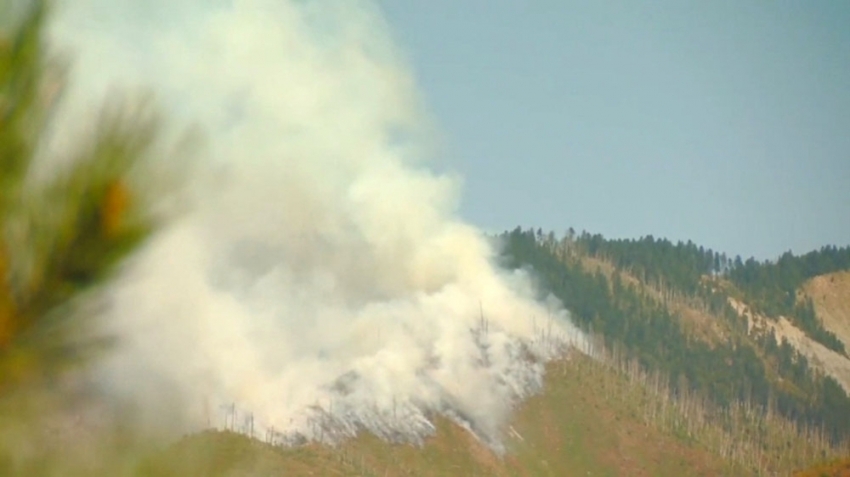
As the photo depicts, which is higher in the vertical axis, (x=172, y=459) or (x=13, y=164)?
(x=13, y=164)

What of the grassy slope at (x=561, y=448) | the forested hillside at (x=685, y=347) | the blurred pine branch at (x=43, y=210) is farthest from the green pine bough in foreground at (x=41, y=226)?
the forested hillside at (x=685, y=347)

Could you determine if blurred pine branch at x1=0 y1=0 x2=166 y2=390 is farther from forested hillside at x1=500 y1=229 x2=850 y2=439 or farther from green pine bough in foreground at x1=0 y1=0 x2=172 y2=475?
forested hillside at x1=500 y1=229 x2=850 y2=439

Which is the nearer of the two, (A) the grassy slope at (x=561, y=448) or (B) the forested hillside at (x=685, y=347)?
(A) the grassy slope at (x=561, y=448)

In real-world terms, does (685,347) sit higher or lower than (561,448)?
higher

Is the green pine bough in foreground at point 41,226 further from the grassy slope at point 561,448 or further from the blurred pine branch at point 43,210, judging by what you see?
the grassy slope at point 561,448

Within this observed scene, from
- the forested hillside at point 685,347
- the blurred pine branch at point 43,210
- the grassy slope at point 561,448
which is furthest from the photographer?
the forested hillside at point 685,347

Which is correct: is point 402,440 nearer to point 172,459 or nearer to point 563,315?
point 563,315

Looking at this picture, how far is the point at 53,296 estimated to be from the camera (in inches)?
173

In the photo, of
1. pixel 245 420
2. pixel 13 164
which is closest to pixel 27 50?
pixel 13 164

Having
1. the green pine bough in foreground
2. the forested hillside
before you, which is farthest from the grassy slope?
the green pine bough in foreground

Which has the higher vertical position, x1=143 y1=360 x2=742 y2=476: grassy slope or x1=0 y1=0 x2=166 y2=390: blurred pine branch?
x1=0 y1=0 x2=166 y2=390: blurred pine branch

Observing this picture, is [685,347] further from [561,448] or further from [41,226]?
[41,226]

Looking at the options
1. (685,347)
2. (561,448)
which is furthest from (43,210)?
(685,347)

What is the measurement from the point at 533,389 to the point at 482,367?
784 cm
